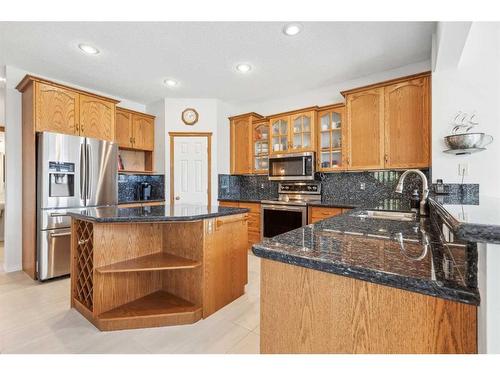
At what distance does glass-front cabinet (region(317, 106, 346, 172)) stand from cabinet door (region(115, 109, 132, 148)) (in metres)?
2.99

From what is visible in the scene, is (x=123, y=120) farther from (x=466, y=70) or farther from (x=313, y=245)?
(x=466, y=70)

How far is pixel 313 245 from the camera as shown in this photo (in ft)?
3.13

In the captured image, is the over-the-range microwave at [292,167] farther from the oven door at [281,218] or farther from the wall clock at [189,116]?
the wall clock at [189,116]

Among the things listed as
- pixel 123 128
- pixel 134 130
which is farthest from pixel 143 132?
pixel 123 128

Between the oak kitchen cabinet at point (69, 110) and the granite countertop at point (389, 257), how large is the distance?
3.25 m

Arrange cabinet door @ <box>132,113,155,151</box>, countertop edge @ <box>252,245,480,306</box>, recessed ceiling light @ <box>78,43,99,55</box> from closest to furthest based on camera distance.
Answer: countertop edge @ <box>252,245,480,306</box> → recessed ceiling light @ <box>78,43,99,55</box> → cabinet door @ <box>132,113,155,151</box>

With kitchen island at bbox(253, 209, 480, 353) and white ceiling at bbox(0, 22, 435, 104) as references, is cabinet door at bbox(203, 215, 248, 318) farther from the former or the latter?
white ceiling at bbox(0, 22, 435, 104)

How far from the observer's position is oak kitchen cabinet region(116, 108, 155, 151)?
13.0ft

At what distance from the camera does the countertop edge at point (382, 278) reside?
596 millimetres

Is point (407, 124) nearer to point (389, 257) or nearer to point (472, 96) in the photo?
point (472, 96)

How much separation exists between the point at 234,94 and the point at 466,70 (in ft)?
9.73

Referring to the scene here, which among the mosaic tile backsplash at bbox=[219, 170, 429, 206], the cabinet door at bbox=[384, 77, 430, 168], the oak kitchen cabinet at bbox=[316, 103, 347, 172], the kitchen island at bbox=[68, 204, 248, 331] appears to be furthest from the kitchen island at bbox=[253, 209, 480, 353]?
the oak kitchen cabinet at bbox=[316, 103, 347, 172]
